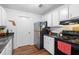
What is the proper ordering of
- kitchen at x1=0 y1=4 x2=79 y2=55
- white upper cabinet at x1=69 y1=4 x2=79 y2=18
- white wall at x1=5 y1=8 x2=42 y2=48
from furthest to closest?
white wall at x1=5 y1=8 x2=42 y2=48, kitchen at x1=0 y1=4 x2=79 y2=55, white upper cabinet at x1=69 y1=4 x2=79 y2=18

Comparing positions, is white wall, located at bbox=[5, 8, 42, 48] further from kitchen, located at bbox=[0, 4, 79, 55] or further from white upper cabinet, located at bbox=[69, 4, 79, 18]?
white upper cabinet, located at bbox=[69, 4, 79, 18]

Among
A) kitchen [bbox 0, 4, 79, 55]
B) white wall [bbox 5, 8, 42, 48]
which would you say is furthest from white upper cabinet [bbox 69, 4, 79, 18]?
white wall [bbox 5, 8, 42, 48]

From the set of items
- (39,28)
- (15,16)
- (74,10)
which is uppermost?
(15,16)

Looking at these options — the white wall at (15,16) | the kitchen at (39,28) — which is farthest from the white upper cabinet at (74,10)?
the white wall at (15,16)

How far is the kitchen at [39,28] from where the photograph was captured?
189cm

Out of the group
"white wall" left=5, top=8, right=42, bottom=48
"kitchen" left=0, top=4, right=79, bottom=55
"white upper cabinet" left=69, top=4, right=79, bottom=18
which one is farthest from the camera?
"white wall" left=5, top=8, right=42, bottom=48

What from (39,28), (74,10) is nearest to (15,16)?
(39,28)

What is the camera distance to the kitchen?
1895 mm

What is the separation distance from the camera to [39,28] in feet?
9.73

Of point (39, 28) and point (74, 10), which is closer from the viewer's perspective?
point (74, 10)

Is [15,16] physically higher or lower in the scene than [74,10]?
higher

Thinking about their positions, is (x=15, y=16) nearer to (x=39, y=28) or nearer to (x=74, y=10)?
(x=39, y=28)
